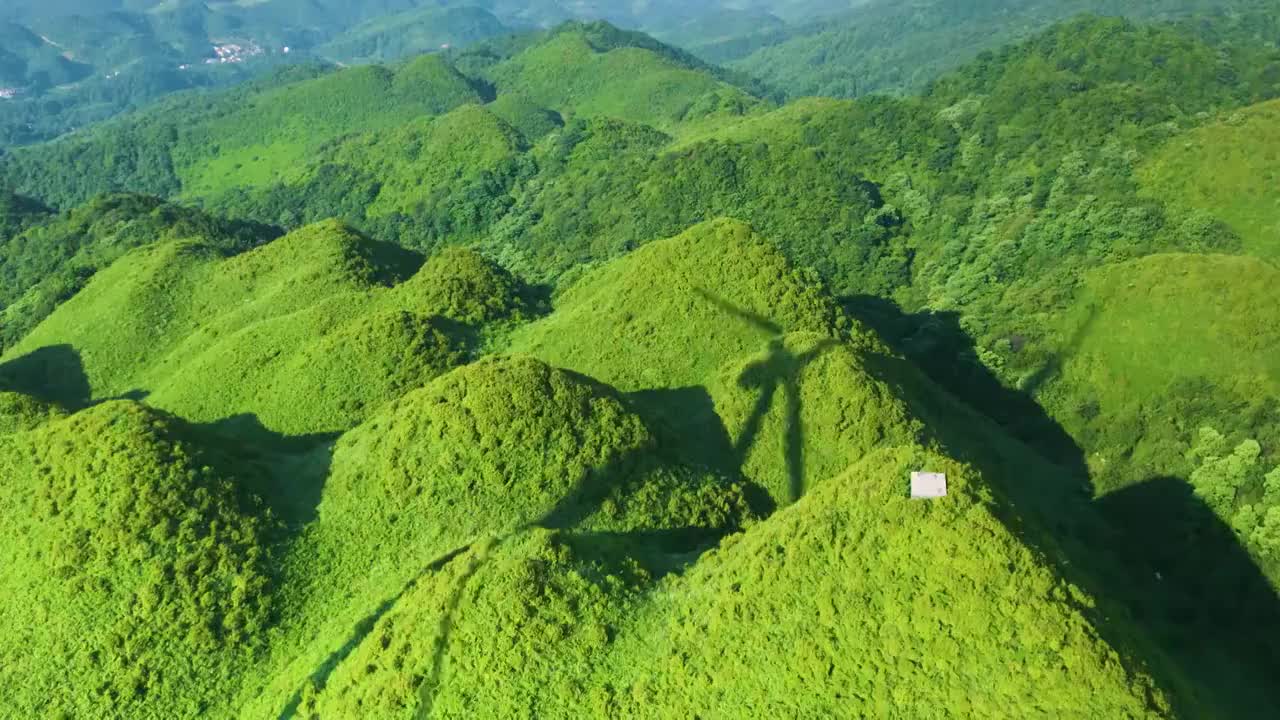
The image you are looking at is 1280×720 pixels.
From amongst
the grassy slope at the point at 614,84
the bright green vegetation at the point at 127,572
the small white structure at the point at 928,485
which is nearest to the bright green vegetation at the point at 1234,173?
the small white structure at the point at 928,485

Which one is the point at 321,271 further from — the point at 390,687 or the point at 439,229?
the point at 439,229

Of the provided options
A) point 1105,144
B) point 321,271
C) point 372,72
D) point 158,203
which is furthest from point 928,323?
point 372,72

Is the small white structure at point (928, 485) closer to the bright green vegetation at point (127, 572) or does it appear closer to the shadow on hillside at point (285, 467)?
the bright green vegetation at point (127, 572)

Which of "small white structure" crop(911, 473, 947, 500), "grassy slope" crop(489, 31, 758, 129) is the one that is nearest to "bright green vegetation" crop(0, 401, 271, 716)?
"small white structure" crop(911, 473, 947, 500)

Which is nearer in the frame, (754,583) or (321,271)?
(754,583)

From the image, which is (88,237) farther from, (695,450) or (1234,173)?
(1234,173)

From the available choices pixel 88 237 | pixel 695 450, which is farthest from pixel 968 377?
pixel 88 237
